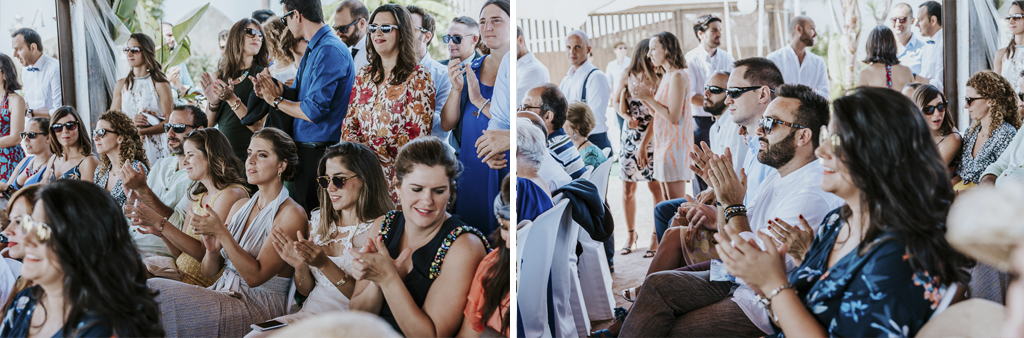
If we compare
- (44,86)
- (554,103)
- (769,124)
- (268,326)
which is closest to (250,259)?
(268,326)

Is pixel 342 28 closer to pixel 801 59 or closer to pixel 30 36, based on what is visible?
pixel 30 36

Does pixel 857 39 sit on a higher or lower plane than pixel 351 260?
higher

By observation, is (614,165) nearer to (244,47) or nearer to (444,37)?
(444,37)

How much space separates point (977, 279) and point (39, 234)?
357 cm

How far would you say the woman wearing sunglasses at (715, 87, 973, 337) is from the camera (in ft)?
7.21

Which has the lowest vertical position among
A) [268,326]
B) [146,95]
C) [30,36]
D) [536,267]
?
[268,326]

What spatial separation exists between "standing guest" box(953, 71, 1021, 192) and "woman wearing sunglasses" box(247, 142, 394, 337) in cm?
245

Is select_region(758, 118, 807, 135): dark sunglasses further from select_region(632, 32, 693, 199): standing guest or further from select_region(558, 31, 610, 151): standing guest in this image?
select_region(558, 31, 610, 151): standing guest

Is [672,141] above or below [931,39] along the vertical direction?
below

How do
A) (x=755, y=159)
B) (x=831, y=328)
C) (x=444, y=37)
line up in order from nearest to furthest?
(x=831, y=328), (x=755, y=159), (x=444, y=37)

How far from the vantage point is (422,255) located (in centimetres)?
299

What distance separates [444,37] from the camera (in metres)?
3.06

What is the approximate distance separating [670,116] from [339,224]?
1555 mm

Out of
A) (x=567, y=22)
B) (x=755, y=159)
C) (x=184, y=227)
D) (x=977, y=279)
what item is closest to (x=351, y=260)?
(x=184, y=227)
